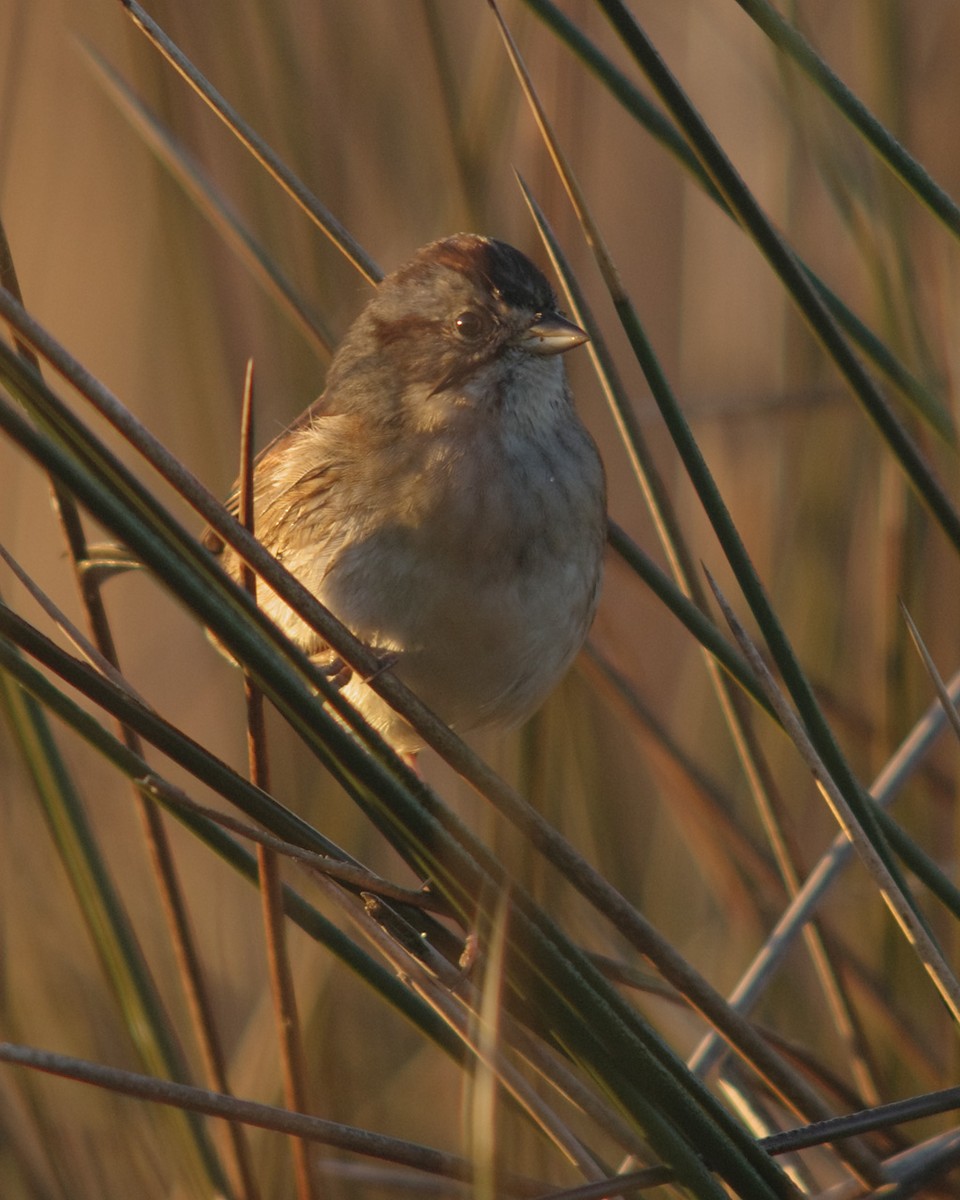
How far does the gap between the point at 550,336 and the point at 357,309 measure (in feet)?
2.77

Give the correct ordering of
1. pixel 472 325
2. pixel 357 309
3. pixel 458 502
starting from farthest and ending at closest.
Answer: pixel 357 309 → pixel 472 325 → pixel 458 502

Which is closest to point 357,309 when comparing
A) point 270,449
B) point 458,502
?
point 270,449

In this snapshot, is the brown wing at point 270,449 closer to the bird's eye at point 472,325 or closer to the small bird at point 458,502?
the small bird at point 458,502

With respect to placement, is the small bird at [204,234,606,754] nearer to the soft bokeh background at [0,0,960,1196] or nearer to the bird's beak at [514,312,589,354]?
the bird's beak at [514,312,589,354]

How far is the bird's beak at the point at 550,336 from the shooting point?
2418mm

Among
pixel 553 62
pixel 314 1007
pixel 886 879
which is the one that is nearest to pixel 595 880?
pixel 886 879

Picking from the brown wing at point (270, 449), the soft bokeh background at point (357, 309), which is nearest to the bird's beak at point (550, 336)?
the soft bokeh background at point (357, 309)

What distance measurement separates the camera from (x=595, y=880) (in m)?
1.64

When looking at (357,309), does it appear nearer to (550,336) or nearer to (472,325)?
(472,325)

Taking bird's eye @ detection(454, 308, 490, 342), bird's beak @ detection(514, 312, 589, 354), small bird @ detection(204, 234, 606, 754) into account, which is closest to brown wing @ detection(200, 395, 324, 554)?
small bird @ detection(204, 234, 606, 754)

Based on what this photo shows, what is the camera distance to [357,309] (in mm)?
3215

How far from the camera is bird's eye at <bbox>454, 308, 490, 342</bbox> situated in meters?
2.61

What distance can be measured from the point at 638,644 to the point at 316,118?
2.03 meters

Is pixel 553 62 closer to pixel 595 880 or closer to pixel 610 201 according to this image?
pixel 610 201
